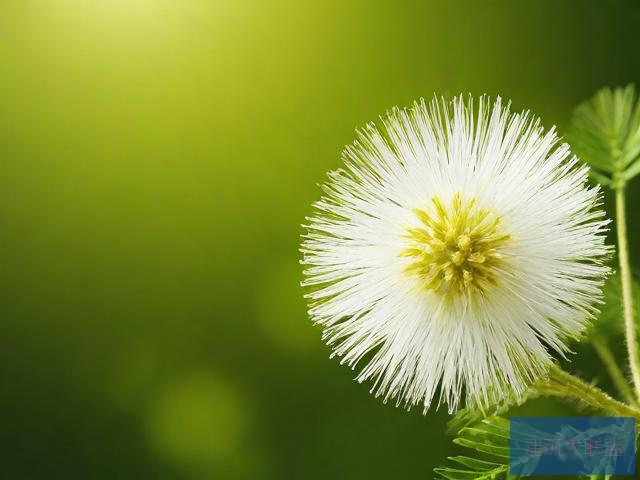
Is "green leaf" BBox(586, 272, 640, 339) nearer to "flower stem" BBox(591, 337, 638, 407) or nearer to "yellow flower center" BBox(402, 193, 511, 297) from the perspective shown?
"flower stem" BBox(591, 337, 638, 407)

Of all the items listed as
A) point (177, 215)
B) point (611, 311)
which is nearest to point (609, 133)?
point (611, 311)

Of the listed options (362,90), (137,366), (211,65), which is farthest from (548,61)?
(137,366)

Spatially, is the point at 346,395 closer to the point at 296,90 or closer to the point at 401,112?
the point at 296,90

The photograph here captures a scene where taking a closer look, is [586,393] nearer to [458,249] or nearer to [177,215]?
[458,249]

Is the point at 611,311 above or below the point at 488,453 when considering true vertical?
above

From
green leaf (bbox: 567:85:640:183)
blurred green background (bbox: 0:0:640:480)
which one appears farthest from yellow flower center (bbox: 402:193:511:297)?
blurred green background (bbox: 0:0:640:480)

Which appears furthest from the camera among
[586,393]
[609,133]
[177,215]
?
[177,215]

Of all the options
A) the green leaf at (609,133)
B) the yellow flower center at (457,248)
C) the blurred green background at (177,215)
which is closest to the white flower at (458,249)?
the yellow flower center at (457,248)

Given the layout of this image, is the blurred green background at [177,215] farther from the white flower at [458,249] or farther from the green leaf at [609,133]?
the white flower at [458,249]
